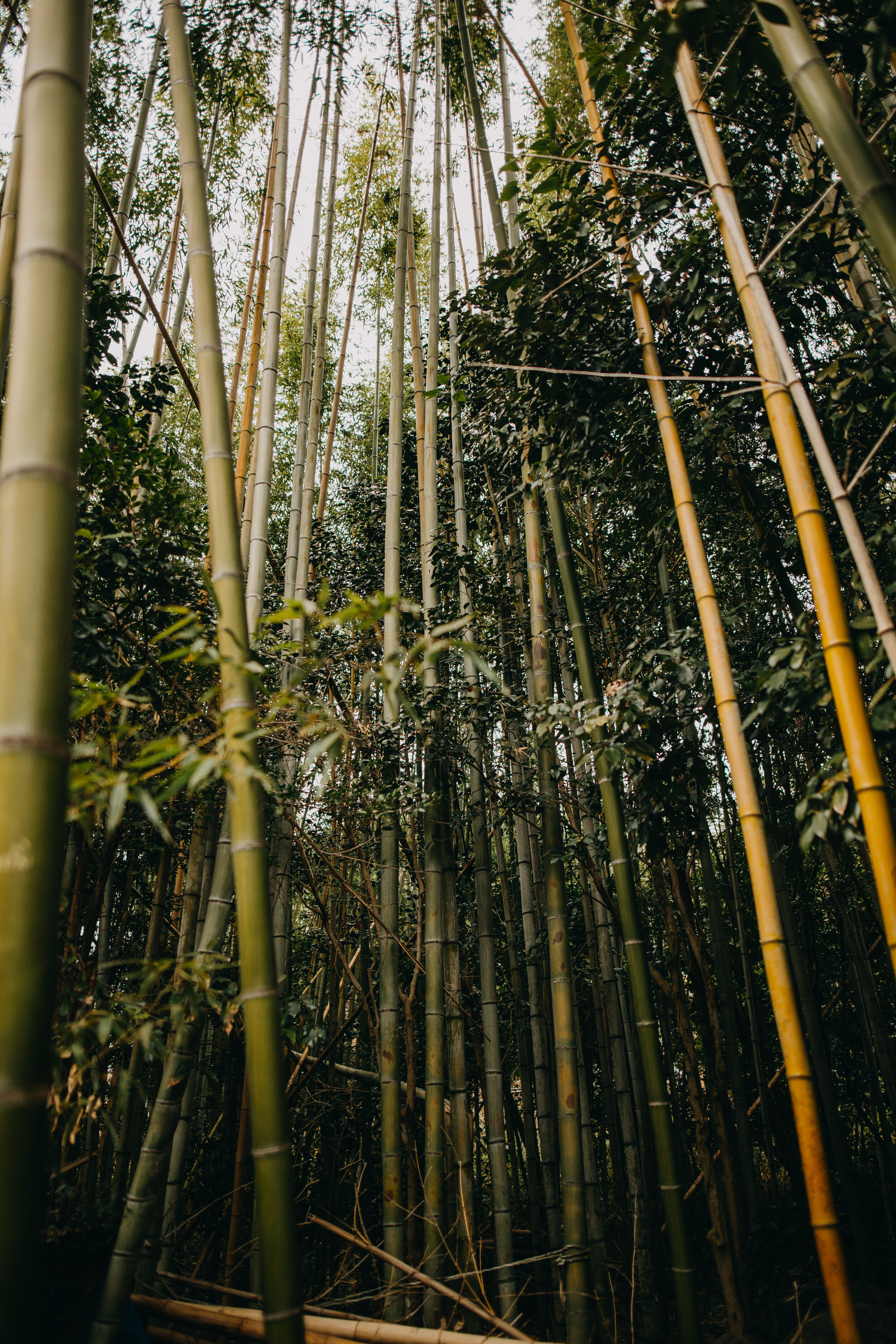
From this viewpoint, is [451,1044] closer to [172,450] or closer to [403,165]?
[172,450]

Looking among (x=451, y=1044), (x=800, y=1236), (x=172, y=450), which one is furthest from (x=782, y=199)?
(x=800, y=1236)

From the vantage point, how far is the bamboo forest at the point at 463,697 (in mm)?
1121

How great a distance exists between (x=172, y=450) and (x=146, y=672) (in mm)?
1614

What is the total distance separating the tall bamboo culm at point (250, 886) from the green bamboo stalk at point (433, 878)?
1.25 metres

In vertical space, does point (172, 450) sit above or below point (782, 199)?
above

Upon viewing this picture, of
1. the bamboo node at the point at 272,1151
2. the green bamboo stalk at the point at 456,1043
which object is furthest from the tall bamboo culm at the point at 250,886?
the green bamboo stalk at the point at 456,1043

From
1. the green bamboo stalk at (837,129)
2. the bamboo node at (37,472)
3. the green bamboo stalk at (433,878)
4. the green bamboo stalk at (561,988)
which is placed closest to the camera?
the bamboo node at (37,472)

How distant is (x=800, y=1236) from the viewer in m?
3.06

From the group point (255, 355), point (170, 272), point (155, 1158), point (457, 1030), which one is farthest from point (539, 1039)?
point (170, 272)

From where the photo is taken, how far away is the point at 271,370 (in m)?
2.64

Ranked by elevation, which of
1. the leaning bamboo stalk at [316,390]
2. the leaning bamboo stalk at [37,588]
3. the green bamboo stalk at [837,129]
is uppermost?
the leaning bamboo stalk at [316,390]

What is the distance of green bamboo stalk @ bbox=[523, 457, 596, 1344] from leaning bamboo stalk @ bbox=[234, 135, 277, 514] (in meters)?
1.28

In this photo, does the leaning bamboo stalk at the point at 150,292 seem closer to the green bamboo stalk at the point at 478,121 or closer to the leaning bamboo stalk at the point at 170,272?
the leaning bamboo stalk at the point at 170,272

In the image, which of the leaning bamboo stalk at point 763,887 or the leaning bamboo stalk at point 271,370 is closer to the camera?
the leaning bamboo stalk at point 763,887
